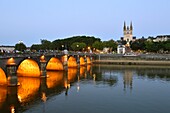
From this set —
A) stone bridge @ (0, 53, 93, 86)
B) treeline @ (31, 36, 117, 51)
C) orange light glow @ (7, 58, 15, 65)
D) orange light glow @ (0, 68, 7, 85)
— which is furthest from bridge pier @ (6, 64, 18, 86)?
treeline @ (31, 36, 117, 51)

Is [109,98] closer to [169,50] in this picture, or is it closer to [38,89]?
[38,89]

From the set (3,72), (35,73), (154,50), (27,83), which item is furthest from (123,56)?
(3,72)

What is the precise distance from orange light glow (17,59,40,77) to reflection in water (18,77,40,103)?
9.63 feet

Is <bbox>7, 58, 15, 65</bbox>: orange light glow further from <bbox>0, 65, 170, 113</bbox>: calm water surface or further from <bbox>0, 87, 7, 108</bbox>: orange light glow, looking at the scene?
<bbox>0, 87, 7, 108</bbox>: orange light glow

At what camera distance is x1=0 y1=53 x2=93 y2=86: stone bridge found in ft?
135

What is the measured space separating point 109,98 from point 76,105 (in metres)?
5.98

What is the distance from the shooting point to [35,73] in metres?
54.6

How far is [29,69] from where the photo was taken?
55438mm

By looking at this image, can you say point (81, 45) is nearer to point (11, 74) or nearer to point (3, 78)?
point (3, 78)

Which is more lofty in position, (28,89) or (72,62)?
(72,62)

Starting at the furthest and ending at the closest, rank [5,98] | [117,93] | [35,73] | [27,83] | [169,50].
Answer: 1. [169,50]
2. [35,73]
3. [27,83]
4. [117,93]
5. [5,98]

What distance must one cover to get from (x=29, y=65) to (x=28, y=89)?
12.9 metres

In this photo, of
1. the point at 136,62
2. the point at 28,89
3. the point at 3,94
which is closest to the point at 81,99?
the point at 28,89

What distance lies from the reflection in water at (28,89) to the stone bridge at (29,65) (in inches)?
81.1
